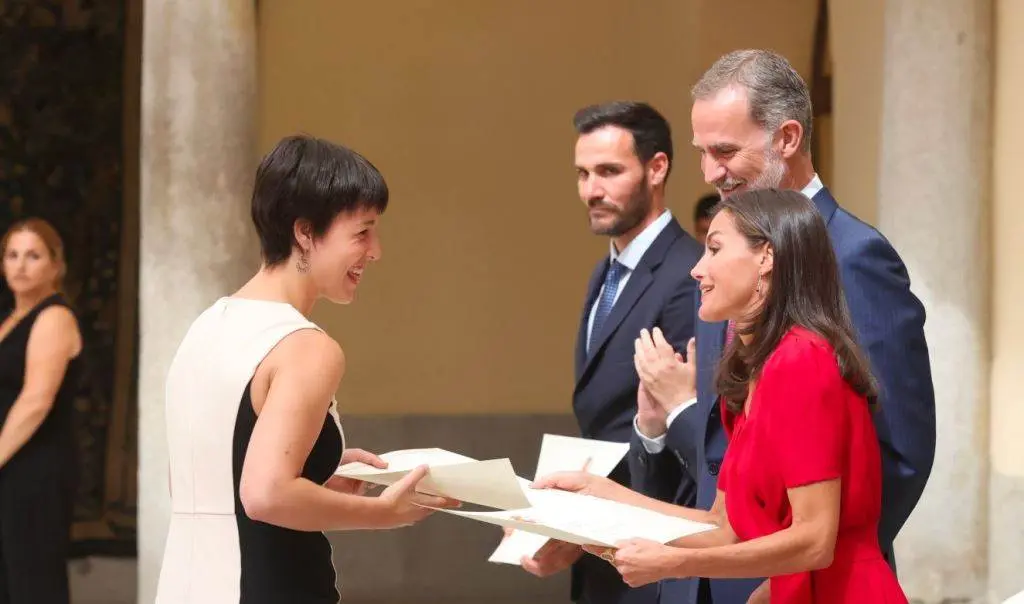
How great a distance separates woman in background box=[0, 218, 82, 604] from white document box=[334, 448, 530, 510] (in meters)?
2.96

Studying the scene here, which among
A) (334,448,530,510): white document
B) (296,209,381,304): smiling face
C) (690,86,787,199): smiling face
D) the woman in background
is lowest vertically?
the woman in background

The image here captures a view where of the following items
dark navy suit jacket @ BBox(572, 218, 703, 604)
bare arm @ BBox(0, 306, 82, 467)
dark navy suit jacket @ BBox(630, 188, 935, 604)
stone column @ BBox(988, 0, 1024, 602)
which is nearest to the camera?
dark navy suit jacket @ BBox(630, 188, 935, 604)

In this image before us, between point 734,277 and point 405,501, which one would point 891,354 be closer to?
point 734,277

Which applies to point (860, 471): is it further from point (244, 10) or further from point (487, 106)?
point (487, 106)

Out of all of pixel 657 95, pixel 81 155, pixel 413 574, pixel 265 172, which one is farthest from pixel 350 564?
pixel 265 172

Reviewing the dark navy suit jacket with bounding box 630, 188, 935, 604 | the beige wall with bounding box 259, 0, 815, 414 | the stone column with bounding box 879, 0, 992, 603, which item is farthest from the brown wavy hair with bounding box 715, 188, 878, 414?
the beige wall with bounding box 259, 0, 815, 414

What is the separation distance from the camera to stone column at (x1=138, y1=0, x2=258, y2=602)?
5.26 meters

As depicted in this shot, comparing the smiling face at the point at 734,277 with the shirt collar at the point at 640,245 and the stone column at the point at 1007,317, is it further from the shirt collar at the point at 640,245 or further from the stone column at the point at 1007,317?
the stone column at the point at 1007,317

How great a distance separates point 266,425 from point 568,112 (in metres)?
5.49

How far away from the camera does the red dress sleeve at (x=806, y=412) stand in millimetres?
2199

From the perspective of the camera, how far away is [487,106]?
7.55 meters

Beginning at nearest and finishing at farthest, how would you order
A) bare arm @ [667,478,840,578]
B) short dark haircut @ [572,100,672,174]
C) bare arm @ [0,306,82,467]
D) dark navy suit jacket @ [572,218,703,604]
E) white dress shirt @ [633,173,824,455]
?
bare arm @ [667,478,840,578] → white dress shirt @ [633,173,824,455] → dark navy suit jacket @ [572,218,703,604] → short dark haircut @ [572,100,672,174] → bare arm @ [0,306,82,467]

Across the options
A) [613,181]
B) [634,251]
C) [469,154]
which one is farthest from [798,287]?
[469,154]

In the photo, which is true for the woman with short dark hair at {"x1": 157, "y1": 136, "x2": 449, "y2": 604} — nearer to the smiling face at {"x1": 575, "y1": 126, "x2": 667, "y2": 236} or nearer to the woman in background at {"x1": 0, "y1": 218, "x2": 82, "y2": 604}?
the smiling face at {"x1": 575, "y1": 126, "x2": 667, "y2": 236}
